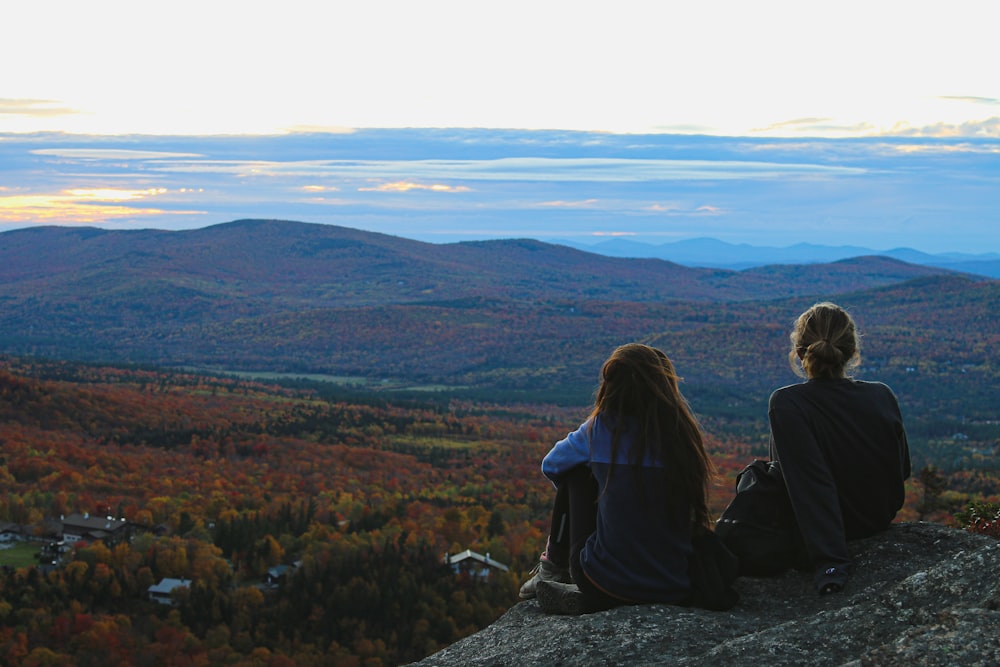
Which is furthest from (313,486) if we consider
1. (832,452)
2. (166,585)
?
(832,452)

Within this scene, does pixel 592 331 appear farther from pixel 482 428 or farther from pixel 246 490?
pixel 246 490

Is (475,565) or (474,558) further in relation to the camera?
(475,565)

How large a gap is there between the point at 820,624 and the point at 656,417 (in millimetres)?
1616

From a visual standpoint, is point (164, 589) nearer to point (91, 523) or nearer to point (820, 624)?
point (91, 523)

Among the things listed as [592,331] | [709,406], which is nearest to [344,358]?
[592,331]

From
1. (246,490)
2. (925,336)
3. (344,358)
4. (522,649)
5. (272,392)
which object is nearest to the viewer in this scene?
(522,649)

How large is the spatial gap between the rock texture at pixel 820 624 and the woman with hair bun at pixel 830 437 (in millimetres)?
379

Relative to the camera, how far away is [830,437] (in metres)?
7.46

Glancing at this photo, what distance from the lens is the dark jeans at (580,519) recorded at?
23.6ft

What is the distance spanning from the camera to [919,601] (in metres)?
6.09

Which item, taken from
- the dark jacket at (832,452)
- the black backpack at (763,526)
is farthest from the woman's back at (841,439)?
the black backpack at (763,526)

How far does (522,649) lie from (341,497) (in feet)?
185

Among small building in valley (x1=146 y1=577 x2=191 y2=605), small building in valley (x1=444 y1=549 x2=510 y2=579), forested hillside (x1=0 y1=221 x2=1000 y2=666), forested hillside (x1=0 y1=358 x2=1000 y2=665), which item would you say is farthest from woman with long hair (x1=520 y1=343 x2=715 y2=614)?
small building in valley (x1=146 y1=577 x2=191 y2=605)

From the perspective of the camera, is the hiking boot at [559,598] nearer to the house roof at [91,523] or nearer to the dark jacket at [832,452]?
the dark jacket at [832,452]
